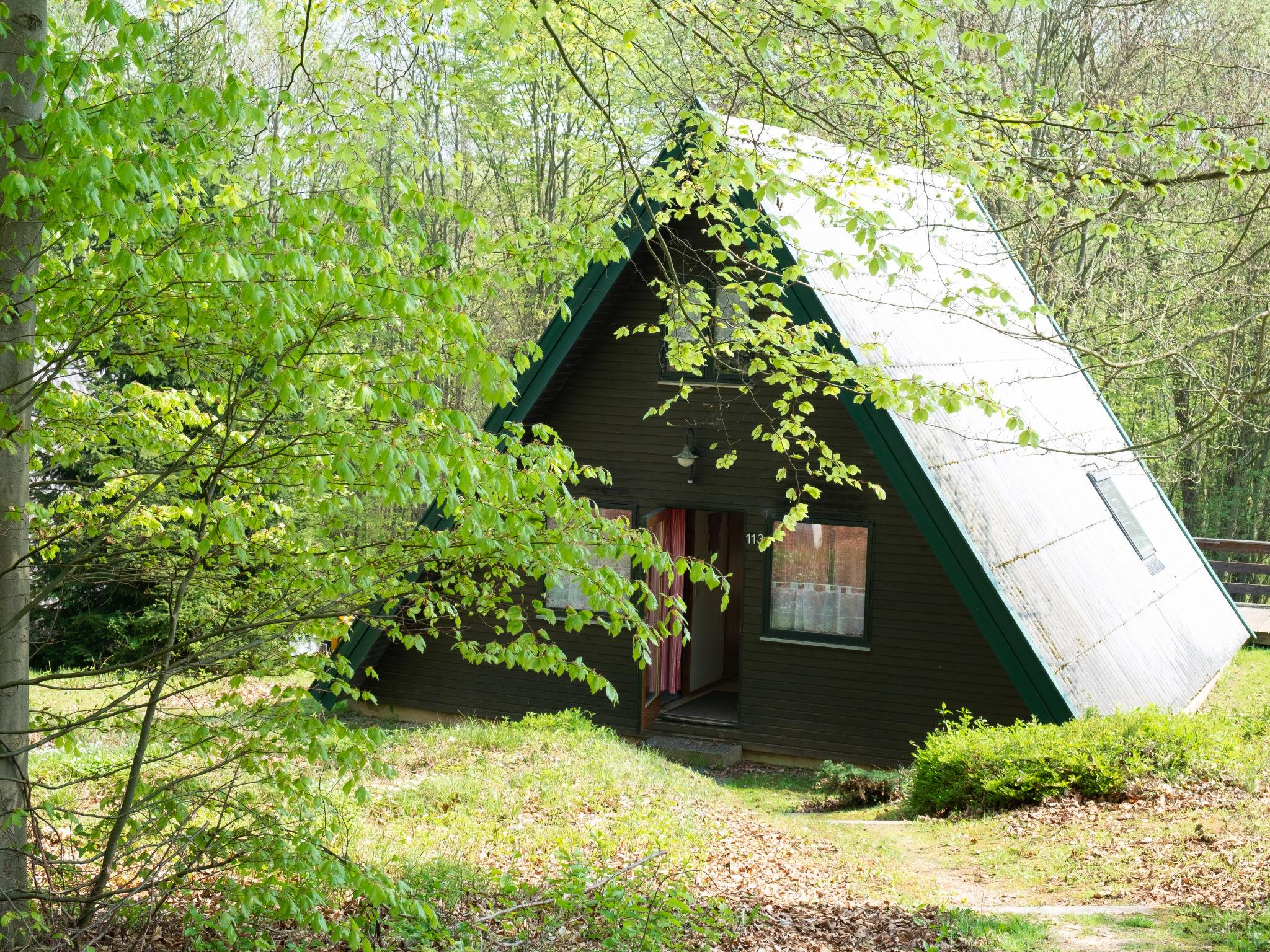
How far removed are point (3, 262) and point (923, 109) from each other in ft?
18.8

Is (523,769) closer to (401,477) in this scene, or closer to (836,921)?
(836,921)

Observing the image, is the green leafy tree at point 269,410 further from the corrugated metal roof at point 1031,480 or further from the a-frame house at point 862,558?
the a-frame house at point 862,558

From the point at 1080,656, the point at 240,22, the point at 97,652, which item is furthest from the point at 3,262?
the point at 240,22

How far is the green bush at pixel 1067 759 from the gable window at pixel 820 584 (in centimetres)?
258

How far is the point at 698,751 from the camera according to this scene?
1241cm

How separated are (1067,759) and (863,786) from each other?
2.40 metres

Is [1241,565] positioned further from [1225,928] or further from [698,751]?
[1225,928]

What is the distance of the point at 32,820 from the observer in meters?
4.21

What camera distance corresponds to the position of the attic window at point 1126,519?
14516mm

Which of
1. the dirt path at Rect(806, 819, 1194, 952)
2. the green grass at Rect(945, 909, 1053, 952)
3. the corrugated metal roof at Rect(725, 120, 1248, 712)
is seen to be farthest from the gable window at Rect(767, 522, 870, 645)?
the green grass at Rect(945, 909, 1053, 952)

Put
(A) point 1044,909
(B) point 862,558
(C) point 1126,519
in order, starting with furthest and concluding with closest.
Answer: (C) point 1126,519 < (B) point 862,558 < (A) point 1044,909

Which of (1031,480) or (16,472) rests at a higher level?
(1031,480)

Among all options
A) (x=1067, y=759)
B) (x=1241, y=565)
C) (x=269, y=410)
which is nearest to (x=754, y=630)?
(x=1067, y=759)

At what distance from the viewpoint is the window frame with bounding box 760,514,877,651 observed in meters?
12.0
